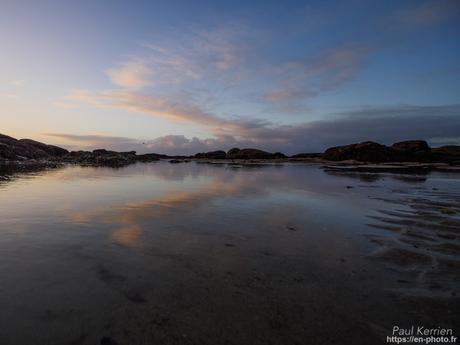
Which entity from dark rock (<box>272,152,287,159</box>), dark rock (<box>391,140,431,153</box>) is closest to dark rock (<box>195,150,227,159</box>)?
dark rock (<box>272,152,287,159</box>)

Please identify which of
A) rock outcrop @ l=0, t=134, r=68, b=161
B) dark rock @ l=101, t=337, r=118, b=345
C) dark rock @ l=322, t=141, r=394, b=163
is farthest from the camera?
dark rock @ l=322, t=141, r=394, b=163

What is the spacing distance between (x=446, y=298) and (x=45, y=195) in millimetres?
17945

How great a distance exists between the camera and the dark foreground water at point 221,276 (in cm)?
430

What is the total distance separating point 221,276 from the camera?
20.1ft

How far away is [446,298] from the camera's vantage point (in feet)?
17.4

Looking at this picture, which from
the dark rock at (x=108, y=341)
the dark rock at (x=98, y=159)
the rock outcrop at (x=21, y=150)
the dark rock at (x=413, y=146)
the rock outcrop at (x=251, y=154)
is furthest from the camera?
the rock outcrop at (x=251, y=154)

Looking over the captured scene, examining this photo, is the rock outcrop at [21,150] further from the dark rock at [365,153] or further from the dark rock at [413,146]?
the dark rock at [413,146]

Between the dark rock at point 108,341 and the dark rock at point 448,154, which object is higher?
the dark rock at point 448,154

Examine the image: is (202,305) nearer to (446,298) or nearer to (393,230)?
(446,298)

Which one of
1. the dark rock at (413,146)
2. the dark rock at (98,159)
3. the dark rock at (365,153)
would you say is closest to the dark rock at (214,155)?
the dark rock at (98,159)

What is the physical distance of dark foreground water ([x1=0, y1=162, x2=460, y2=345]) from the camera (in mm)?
4305

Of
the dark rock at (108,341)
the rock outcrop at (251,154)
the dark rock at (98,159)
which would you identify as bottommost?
the dark rock at (108,341)

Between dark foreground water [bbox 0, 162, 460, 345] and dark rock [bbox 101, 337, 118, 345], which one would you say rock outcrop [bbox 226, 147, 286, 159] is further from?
dark rock [bbox 101, 337, 118, 345]

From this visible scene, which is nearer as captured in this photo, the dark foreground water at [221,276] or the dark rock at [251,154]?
the dark foreground water at [221,276]
